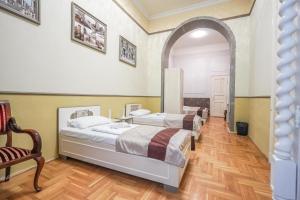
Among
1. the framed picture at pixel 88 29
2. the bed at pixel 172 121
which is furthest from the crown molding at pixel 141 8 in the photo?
the bed at pixel 172 121

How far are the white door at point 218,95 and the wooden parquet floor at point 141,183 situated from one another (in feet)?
18.7

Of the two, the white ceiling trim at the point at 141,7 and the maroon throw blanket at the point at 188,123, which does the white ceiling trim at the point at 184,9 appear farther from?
the maroon throw blanket at the point at 188,123

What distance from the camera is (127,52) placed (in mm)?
4156

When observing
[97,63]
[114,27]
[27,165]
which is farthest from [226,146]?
[114,27]

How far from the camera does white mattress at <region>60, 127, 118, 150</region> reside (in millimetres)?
1928

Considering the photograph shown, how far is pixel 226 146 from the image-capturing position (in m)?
3.09

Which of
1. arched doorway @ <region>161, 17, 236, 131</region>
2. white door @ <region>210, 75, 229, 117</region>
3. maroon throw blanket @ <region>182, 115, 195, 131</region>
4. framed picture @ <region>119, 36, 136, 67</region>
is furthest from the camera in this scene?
white door @ <region>210, 75, 229, 117</region>

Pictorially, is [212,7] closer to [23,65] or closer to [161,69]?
[161,69]

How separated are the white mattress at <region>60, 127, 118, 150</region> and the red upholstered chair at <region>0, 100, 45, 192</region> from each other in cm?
59

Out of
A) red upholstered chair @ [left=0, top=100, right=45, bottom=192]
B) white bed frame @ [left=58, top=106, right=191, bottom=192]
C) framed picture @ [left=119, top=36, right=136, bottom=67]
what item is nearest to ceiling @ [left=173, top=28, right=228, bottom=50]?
framed picture @ [left=119, top=36, right=136, bottom=67]

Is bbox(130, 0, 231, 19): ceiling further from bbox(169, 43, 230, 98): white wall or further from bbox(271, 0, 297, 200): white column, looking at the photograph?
bbox(271, 0, 297, 200): white column

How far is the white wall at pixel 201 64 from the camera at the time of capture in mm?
7715

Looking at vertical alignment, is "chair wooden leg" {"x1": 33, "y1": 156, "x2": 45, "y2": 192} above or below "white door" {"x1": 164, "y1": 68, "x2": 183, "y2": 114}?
below

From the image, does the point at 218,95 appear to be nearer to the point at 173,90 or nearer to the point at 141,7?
the point at 173,90
